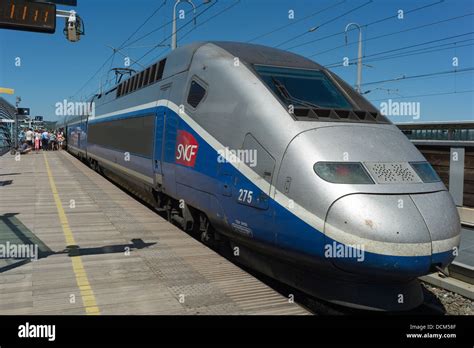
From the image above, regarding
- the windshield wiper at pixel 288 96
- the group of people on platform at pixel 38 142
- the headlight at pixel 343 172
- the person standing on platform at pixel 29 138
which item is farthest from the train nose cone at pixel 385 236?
the person standing on platform at pixel 29 138

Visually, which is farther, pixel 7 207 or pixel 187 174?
pixel 7 207

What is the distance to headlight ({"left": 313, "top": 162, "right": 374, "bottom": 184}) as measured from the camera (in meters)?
4.07

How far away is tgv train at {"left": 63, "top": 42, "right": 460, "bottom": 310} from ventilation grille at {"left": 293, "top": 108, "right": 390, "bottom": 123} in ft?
0.06

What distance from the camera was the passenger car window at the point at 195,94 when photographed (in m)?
6.18

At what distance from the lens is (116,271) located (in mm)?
5402

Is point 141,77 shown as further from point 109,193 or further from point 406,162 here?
point 406,162

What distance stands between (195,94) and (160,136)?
63.9 inches

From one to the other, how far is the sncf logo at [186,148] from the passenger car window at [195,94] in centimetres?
45

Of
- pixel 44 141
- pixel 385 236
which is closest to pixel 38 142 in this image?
pixel 44 141

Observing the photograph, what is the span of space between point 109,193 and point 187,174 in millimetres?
6498

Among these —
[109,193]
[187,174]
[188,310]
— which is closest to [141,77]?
[109,193]

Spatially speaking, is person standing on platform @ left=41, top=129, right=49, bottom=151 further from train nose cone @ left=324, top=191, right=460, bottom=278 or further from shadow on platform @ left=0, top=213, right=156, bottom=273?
train nose cone @ left=324, top=191, right=460, bottom=278

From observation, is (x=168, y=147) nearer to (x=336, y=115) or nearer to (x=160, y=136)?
(x=160, y=136)

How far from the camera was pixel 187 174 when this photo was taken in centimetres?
637
